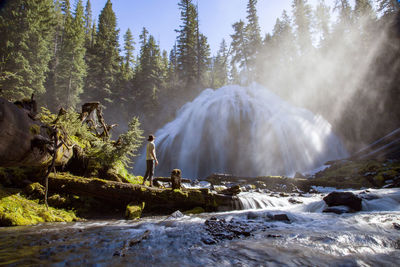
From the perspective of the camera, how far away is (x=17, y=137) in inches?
75.0

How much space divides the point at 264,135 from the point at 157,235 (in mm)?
21476

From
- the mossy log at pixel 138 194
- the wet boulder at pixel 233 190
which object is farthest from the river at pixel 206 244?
the wet boulder at pixel 233 190

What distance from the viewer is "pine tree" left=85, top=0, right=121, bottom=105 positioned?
30.7 metres

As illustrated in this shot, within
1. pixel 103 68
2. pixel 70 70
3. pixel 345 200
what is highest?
pixel 103 68

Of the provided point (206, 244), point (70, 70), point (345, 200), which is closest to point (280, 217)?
point (345, 200)

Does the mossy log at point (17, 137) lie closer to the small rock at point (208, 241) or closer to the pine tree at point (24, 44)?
the small rock at point (208, 241)

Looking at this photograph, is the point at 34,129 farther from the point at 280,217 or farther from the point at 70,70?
the point at 70,70

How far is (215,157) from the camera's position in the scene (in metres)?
23.2

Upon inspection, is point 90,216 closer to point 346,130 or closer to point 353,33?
point 346,130

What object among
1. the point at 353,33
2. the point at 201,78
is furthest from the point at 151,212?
the point at 353,33

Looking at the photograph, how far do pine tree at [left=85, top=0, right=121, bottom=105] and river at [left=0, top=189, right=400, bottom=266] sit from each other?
2908 cm

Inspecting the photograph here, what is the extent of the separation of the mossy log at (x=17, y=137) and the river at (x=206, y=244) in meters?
1.39

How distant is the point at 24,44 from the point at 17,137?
90.9 feet

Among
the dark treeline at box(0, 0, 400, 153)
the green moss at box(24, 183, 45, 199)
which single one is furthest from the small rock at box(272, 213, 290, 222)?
the dark treeline at box(0, 0, 400, 153)
